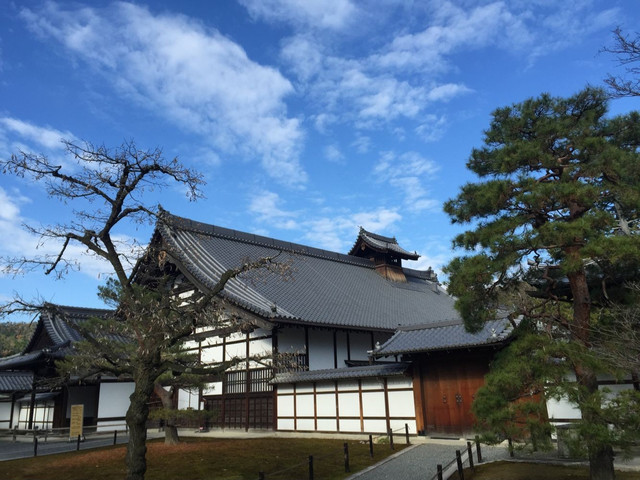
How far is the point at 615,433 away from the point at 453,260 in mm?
4058

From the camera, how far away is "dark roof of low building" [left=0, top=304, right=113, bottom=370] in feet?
75.8

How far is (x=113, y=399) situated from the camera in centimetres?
2488

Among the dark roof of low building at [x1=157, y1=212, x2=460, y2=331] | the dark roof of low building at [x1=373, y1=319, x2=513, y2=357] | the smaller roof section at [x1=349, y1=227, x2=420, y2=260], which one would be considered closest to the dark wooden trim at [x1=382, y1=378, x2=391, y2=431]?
the dark roof of low building at [x1=373, y1=319, x2=513, y2=357]

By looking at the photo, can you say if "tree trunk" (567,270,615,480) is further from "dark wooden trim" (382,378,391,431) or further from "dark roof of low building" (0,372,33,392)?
"dark roof of low building" (0,372,33,392)

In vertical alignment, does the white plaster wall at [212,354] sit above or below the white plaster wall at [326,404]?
above

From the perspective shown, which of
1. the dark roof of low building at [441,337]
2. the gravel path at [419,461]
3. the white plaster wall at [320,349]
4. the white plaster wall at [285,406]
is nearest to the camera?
the gravel path at [419,461]

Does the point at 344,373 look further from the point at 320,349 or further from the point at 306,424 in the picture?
the point at 320,349

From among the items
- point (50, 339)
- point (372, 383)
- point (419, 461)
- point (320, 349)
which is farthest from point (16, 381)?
point (419, 461)

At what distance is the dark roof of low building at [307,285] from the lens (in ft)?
71.1

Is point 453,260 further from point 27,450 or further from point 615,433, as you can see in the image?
point 27,450

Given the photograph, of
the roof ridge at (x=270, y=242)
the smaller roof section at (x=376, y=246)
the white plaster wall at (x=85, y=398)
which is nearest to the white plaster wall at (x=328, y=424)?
the roof ridge at (x=270, y=242)

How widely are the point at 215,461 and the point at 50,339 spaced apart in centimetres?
1840

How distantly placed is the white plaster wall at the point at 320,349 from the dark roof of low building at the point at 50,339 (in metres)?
10.4

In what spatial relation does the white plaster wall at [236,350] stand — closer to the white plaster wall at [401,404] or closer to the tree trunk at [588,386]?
the white plaster wall at [401,404]
